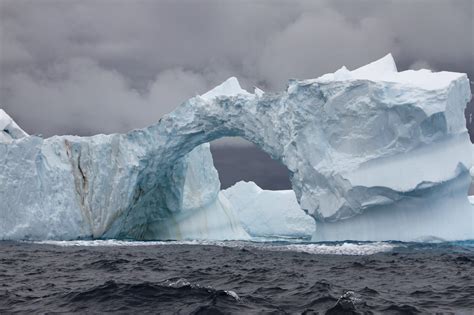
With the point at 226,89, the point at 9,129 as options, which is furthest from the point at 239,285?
the point at 9,129

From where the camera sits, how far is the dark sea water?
7.21 m

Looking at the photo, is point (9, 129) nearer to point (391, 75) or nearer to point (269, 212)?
point (391, 75)

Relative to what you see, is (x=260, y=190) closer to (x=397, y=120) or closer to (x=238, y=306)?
(x=397, y=120)

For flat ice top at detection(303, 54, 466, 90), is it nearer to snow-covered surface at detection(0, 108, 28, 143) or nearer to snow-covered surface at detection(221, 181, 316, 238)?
snow-covered surface at detection(0, 108, 28, 143)

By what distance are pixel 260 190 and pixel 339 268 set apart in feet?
93.8

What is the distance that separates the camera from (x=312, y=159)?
23.2m

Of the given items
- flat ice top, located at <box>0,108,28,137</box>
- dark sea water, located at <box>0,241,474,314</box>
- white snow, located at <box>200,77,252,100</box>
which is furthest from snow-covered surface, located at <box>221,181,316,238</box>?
dark sea water, located at <box>0,241,474,314</box>

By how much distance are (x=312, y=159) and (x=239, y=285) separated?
1437 centimetres

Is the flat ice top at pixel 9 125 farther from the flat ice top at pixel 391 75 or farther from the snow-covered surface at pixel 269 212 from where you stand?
the snow-covered surface at pixel 269 212

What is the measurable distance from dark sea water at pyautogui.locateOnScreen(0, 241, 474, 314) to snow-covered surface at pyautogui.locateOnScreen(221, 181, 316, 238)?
24867 millimetres

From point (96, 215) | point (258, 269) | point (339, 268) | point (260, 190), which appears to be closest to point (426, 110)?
point (339, 268)

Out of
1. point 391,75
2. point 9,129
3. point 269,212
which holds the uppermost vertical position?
point 391,75

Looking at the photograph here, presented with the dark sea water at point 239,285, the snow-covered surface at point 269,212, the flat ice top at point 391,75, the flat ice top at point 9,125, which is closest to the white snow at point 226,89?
the flat ice top at point 391,75

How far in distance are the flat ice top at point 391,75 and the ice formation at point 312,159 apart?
0.20 ft
